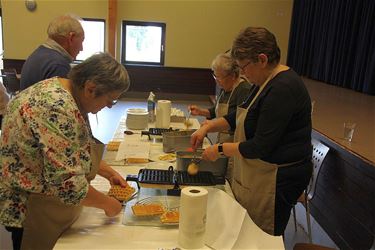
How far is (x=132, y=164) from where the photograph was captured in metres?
1.92

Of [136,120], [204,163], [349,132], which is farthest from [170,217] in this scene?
[349,132]

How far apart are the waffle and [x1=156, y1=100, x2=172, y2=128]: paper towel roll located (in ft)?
3.33

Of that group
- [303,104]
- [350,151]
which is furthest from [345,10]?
[303,104]

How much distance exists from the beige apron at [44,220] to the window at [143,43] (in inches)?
279

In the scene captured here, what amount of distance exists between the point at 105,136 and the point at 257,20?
4.61 m

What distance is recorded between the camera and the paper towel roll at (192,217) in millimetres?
1081

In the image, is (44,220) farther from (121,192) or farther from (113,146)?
(113,146)

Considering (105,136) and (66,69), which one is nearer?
(66,69)

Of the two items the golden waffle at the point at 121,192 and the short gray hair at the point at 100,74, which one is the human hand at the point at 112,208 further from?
the short gray hair at the point at 100,74

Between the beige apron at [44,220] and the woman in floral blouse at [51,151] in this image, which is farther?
the beige apron at [44,220]

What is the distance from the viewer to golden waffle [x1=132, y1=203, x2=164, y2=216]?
1306mm

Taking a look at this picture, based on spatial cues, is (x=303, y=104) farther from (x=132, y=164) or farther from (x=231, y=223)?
(x=132, y=164)

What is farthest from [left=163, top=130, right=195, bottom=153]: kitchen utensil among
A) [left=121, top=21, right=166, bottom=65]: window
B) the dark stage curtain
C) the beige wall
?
[left=121, top=21, right=166, bottom=65]: window

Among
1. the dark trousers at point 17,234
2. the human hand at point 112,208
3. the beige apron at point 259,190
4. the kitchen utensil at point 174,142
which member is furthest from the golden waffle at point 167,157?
the dark trousers at point 17,234
